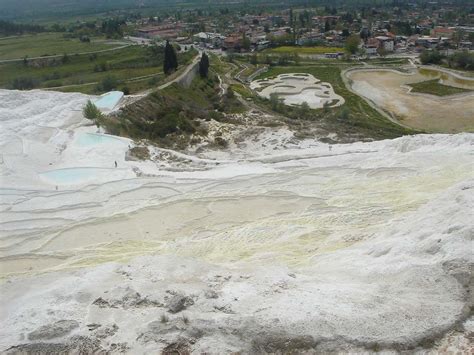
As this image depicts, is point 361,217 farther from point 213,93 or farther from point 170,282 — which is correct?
point 213,93

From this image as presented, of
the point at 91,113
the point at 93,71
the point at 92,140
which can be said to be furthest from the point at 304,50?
the point at 92,140

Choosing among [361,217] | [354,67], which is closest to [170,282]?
[361,217]

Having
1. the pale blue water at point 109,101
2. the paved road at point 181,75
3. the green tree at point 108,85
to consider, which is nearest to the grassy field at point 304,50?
the paved road at point 181,75

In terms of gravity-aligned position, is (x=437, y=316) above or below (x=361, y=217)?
above

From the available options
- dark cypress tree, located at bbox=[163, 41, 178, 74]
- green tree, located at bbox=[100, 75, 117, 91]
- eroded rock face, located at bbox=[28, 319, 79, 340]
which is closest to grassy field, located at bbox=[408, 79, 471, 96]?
dark cypress tree, located at bbox=[163, 41, 178, 74]

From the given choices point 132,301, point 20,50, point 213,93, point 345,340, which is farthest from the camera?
point 20,50
